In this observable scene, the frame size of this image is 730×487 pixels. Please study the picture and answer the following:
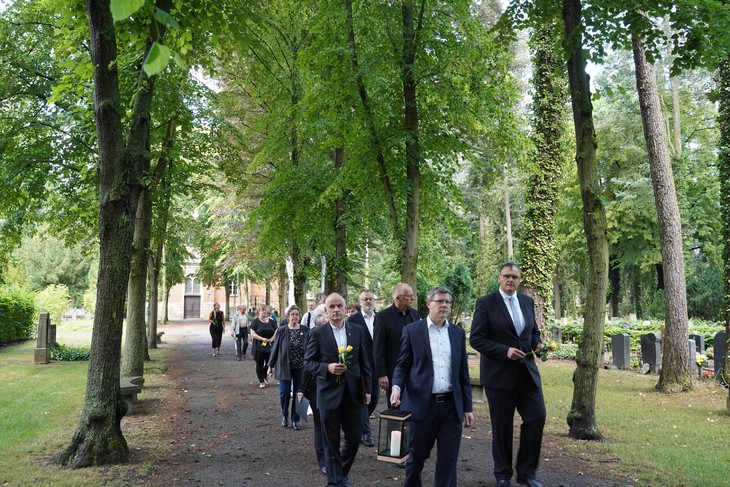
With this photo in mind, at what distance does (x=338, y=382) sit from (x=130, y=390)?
602 centimetres

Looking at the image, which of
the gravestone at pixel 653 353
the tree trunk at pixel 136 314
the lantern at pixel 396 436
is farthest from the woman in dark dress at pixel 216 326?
the lantern at pixel 396 436

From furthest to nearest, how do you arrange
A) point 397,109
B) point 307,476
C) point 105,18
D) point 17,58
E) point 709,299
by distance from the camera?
point 709,299, point 17,58, point 397,109, point 105,18, point 307,476

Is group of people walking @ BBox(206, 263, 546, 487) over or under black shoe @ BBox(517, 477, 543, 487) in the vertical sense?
over

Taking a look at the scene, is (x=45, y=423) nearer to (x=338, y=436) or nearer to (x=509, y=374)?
(x=338, y=436)

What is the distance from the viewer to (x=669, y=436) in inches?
358

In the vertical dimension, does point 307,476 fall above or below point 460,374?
below

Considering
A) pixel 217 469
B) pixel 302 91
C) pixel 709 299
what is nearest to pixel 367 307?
pixel 217 469

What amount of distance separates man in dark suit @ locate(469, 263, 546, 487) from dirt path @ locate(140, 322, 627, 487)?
0.44m

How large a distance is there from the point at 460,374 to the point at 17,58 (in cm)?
1658

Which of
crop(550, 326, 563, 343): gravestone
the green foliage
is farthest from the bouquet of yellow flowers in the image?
the green foliage

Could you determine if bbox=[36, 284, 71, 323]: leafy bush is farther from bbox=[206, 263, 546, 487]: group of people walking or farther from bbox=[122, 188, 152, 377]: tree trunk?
bbox=[206, 263, 546, 487]: group of people walking

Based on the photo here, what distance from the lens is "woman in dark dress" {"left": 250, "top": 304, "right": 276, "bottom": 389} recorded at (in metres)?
14.7

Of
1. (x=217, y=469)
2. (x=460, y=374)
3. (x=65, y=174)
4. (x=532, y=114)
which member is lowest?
(x=217, y=469)

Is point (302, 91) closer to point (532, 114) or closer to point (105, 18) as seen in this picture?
point (532, 114)
